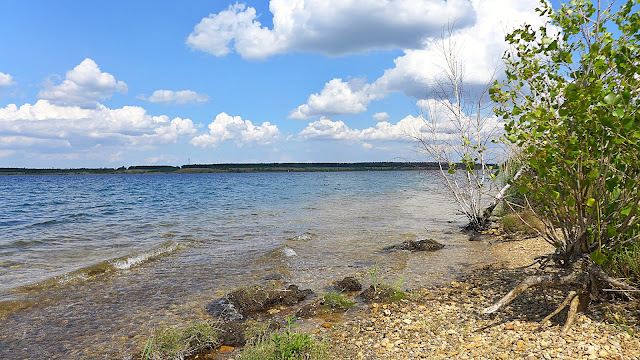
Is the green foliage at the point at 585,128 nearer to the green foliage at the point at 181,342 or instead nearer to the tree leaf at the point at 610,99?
the tree leaf at the point at 610,99

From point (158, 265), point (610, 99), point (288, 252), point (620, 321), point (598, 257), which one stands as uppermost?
point (610, 99)

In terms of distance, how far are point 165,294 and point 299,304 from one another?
3330mm

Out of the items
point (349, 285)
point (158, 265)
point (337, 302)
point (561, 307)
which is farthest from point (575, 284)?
point (158, 265)

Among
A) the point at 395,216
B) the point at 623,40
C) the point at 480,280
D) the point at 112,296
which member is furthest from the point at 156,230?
the point at 623,40

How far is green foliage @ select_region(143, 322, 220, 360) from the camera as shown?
5738 mm

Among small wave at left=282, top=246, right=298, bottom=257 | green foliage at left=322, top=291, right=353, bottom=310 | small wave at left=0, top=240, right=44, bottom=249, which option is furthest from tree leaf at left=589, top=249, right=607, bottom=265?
small wave at left=0, top=240, right=44, bottom=249

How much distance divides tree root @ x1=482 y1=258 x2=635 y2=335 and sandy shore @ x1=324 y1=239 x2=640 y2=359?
0.18 metres

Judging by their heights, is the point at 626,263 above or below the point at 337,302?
above

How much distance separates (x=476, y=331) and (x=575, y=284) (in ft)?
5.15

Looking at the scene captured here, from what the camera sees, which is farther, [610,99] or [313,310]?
[313,310]

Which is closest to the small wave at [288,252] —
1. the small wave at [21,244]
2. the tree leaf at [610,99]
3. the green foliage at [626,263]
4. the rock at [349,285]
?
the rock at [349,285]

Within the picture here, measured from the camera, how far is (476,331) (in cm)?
539

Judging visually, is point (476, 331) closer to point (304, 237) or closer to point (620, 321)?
point (620, 321)

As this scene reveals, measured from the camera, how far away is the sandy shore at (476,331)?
458 centimetres
